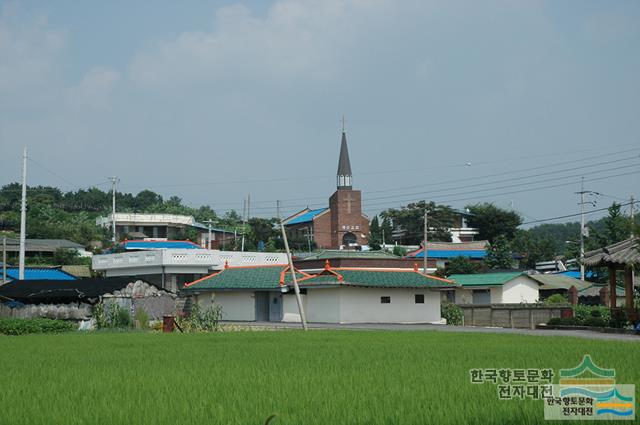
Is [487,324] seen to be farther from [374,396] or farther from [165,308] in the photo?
[374,396]

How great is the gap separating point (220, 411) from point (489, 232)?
88.1 m

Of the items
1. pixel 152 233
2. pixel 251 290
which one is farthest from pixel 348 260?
pixel 152 233

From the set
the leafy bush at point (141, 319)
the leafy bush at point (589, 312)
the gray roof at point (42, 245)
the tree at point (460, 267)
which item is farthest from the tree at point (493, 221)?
the leafy bush at point (141, 319)

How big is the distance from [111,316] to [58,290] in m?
2.96

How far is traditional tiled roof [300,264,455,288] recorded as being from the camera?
42656 millimetres

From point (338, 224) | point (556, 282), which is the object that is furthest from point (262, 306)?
point (338, 224)

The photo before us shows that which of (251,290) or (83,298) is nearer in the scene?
(83,298)

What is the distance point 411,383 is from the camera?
12758 mm

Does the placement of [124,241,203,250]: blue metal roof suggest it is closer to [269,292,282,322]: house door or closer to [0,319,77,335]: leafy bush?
[269,292,282,322]: house door

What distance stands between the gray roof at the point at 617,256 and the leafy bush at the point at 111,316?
19.4 m

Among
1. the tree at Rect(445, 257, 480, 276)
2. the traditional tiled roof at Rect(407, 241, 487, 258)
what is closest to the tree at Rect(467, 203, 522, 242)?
the traditional tiled roof at Rect(407, 241, 487, 258)

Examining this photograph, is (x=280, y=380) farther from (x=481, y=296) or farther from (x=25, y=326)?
(x=481, y=296)

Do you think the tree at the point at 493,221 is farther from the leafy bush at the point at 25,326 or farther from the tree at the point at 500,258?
the leafy bush at the point at 25,326

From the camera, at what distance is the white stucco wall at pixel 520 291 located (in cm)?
5806
